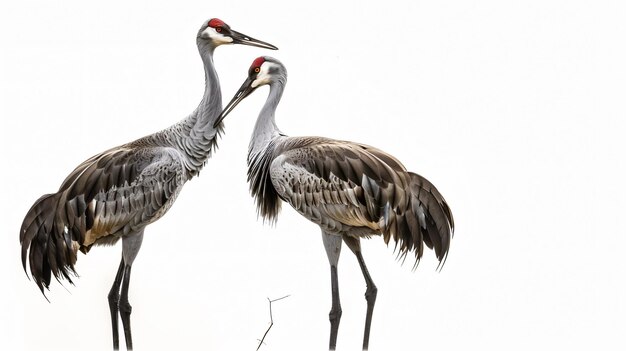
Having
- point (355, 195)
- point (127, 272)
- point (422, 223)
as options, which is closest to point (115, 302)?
point (127, 272)

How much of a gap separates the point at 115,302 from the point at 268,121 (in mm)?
1385

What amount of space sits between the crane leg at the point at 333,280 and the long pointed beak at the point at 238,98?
909 millimetres

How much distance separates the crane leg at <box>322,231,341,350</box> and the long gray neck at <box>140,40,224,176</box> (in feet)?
2.83

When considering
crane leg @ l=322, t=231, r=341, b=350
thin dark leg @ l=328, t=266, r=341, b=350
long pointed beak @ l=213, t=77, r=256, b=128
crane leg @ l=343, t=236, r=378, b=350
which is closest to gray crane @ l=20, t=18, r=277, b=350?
long pointed beak @ l=213, t=77, r=256, b=128

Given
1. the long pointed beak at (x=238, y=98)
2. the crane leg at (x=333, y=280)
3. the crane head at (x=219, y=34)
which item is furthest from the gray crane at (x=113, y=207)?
the crane leg at (x=333, y=280)

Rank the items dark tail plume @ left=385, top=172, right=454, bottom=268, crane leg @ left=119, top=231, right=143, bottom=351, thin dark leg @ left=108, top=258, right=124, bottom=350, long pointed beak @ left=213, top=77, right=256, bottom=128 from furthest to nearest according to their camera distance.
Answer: long pointed beak @ left=213, top=77, right=256, bottom=128, thin dark leg @ left=108, top=258, right=124, bottom=350, crane leg @ left=119, top=231, right=143, bottom=351, dark tail plume @ left=385, top=172, right=454, bottom=268

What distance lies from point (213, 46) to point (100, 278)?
1.62 m

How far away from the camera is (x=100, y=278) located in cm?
673

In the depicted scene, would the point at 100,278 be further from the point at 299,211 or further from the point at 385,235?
the point at 385,235

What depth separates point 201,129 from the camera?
636 centimetres

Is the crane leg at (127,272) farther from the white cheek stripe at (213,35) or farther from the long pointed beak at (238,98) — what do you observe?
the white cheek stripe at (213,35)

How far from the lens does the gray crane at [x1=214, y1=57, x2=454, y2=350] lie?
5.94m

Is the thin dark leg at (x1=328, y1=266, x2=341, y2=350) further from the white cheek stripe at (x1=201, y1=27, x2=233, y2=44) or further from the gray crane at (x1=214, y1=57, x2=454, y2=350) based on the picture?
the white cheek stripe at (x1=201, y1=27, x2=233, y2=44)

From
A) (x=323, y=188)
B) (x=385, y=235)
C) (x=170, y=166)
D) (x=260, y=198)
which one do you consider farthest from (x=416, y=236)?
(x=170, y=166)
